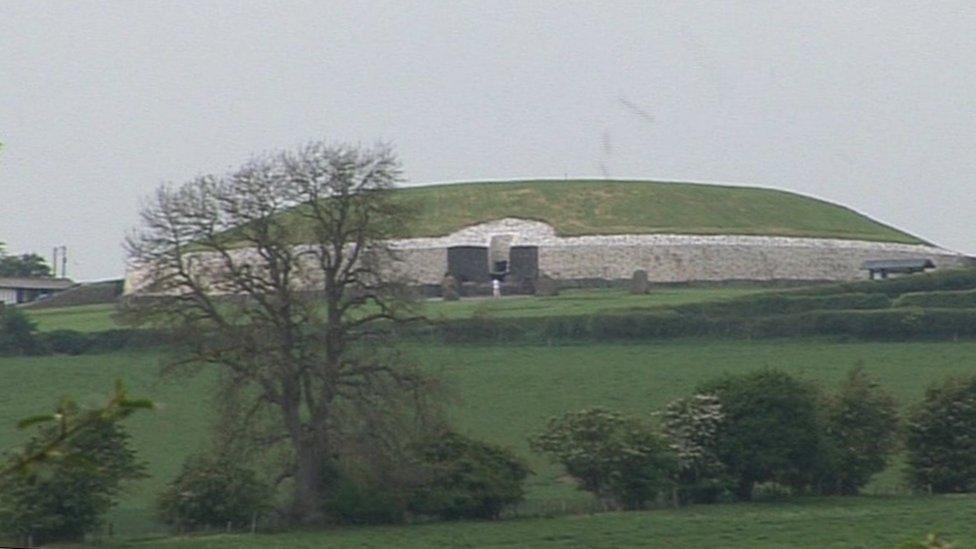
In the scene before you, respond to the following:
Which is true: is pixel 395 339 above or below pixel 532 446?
above

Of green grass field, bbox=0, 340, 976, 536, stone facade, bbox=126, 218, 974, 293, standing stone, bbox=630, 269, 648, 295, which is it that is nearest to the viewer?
green grass field, bbox=0, 340, 976, 536

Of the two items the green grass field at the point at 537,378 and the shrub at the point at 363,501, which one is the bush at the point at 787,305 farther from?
the shrub at the point at 363,501

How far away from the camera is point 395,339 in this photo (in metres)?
43.5

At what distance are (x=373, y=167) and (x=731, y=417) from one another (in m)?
11.0

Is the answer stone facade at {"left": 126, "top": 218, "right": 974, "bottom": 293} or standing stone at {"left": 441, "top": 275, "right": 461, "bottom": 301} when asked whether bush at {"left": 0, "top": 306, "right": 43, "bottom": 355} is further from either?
stone facade at {"left": 126, "top": 218, "right": 974, "bottom": 293}

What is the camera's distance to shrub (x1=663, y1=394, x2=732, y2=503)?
44375 millimetres

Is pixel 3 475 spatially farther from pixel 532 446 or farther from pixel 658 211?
pixel 658 211

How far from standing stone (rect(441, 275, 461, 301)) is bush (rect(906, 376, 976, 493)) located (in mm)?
37302

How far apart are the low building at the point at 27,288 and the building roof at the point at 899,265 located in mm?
52674

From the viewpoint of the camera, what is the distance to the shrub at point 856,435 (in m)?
45.3

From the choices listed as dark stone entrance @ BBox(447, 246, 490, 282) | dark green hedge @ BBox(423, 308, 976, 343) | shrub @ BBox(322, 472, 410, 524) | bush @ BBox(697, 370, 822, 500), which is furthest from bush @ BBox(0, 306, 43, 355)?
bush @ BBox(697, 370, 822, 500)

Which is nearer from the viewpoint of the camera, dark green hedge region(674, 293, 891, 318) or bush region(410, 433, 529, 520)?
bush region(410, 433, 529, 520)

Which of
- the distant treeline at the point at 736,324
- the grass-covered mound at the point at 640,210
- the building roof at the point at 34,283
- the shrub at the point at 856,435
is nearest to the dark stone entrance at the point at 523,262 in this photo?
the grass-covered mound at the point at 640,210

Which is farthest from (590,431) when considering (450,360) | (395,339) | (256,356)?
(450,360)
